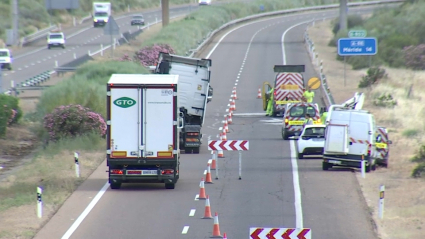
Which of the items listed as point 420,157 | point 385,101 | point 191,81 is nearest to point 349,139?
point 420,157

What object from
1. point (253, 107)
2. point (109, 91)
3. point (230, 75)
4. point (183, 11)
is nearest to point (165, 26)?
point (230, 75)

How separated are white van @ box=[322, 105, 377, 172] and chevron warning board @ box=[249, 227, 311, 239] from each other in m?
13.5

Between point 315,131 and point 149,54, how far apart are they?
1064 inches

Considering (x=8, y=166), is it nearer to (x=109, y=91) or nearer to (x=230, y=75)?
(x=109, y=91)

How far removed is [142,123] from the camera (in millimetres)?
21281

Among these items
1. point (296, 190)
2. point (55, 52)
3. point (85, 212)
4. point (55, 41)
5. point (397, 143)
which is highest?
point (55, 41)

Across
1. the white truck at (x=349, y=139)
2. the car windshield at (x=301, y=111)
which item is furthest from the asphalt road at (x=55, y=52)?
the white truck at (x=349, y=139)

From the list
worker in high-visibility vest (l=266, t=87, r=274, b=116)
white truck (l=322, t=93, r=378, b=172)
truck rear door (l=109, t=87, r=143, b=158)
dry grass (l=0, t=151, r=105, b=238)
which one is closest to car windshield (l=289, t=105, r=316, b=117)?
white truck (l=322, t=93, r=378, b=172)

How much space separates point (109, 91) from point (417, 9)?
216 ft

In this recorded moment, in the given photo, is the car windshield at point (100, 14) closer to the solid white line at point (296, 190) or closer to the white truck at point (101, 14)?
the white truck at point (101, 14)

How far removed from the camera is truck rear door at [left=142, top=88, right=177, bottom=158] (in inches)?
836

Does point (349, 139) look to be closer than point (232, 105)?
Yes

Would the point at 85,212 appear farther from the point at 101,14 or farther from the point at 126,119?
the point at 101,14

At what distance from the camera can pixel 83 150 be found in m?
29.1
